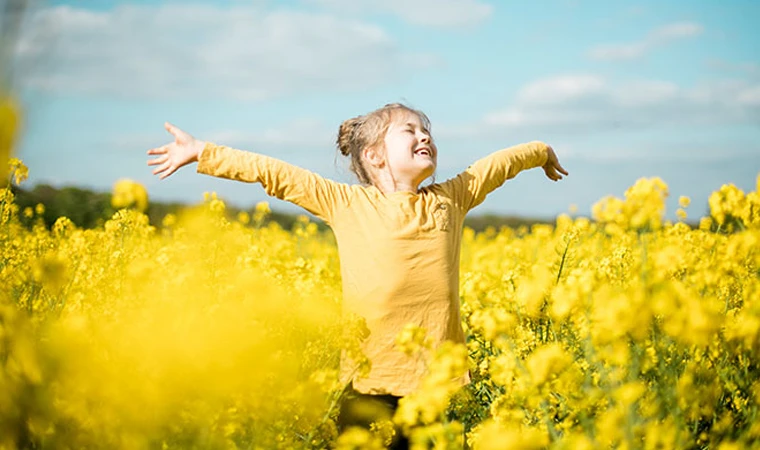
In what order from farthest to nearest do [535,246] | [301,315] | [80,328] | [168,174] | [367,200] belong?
[535,246]
[367,200]
[168,174]
[301,315]
[80,328]

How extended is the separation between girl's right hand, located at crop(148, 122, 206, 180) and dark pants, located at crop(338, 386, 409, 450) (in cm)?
111

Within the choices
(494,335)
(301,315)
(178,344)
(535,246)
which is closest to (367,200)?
(301,315)

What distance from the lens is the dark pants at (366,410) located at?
2652 mm

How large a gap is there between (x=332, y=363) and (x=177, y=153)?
1.14 m

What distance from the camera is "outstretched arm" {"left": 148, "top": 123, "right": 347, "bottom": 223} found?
2.68 meters

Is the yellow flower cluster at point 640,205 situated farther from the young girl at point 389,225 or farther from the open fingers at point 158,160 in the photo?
the open fingers at point 158,160

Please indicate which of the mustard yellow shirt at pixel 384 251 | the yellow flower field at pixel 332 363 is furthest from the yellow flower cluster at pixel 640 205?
the mustard yellow shirt at pixel 384 251

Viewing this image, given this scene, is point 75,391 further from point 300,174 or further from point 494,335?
point 300,174

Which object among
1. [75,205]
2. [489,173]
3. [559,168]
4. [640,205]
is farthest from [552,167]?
[75,205]

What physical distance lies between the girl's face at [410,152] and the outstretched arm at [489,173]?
0.59 ft

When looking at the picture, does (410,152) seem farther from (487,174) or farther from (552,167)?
(552,167)

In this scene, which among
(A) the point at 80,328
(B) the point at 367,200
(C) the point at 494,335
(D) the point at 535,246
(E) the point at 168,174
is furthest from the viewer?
(D) the point at 535,246

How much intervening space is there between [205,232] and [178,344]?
7.07 ft

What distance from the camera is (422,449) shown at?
172 cm
